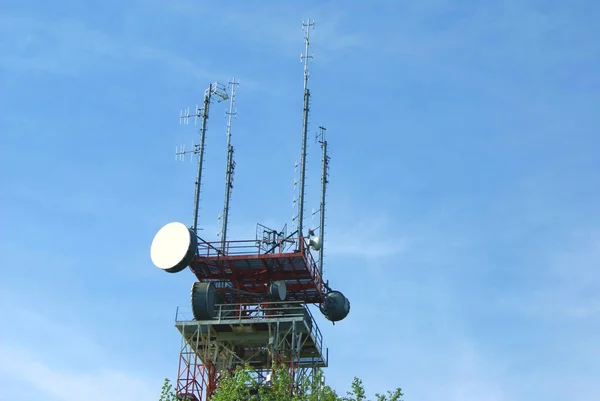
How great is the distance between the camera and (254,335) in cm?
9338

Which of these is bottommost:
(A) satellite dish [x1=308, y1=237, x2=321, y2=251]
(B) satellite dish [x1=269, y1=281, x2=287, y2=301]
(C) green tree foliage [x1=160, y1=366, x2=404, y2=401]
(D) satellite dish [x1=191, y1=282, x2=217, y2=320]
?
(C) green tree foliage [x1=160, y1=366, x2=404, y2=401]

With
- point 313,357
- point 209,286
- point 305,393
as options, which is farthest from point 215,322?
point 305,393

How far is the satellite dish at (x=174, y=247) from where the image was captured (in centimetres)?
9062

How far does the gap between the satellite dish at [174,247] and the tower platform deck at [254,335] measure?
509 centimetres

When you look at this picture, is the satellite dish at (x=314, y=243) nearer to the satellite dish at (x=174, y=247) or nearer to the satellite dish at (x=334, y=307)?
the satellite dish at (x=334, y=307)

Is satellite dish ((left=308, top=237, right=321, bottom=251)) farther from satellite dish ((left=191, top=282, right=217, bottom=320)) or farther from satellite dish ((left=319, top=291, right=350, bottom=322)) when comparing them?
satellite dish ((left=191, top=282, right=217, bottom=320))

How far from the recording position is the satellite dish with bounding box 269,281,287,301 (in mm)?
92875

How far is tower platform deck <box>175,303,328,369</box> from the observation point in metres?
92.3

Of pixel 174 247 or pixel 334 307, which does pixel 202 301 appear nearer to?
pixel 174 247

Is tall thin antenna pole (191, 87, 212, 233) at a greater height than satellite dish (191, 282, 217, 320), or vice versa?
tall thin antenna pole (191, 87, 212, 233)

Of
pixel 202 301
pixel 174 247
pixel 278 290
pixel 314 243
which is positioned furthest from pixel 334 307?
pixel 174 247

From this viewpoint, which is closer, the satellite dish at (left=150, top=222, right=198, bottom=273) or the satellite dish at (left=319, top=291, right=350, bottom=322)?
the satellite dish at (left=150, top=222, right=198, bottom=273)

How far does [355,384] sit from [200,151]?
113 ft

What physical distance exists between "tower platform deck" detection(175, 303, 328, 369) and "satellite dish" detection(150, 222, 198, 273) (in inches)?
200
